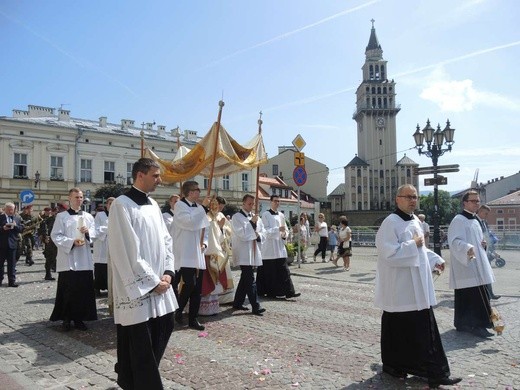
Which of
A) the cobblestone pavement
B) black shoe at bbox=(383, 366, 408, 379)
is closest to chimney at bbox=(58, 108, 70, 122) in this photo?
the cobblestone pavement

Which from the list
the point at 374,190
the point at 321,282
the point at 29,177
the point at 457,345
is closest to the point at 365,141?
the point at 374,190

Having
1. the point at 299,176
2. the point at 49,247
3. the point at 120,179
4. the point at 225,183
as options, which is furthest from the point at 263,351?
the point at 225,183

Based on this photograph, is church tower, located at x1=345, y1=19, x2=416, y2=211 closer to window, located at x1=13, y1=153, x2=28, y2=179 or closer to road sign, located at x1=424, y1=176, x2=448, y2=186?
window, located at x1=13, y1=153, x2=28, y2=179

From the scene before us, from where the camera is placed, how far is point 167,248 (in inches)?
173

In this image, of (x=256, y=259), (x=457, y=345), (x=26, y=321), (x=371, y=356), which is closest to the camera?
(x=371, y=356)

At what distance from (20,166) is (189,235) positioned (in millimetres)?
35313

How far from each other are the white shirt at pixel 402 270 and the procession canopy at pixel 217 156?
4706mm

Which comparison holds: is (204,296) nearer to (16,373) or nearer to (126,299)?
(16,373)

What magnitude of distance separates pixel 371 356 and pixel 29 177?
125ft

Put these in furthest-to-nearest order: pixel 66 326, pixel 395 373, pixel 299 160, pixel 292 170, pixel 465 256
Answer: pixel 292 170, pixel 299 160, pixel 66 326, pixel 465 256, pixel 395 373

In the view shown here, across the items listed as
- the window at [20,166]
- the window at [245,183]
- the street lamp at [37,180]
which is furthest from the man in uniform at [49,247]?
the window at [245,183]

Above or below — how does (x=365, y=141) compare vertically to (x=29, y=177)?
above

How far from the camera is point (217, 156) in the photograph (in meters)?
9.53

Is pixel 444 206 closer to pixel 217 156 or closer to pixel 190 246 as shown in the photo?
pixel 217 156
